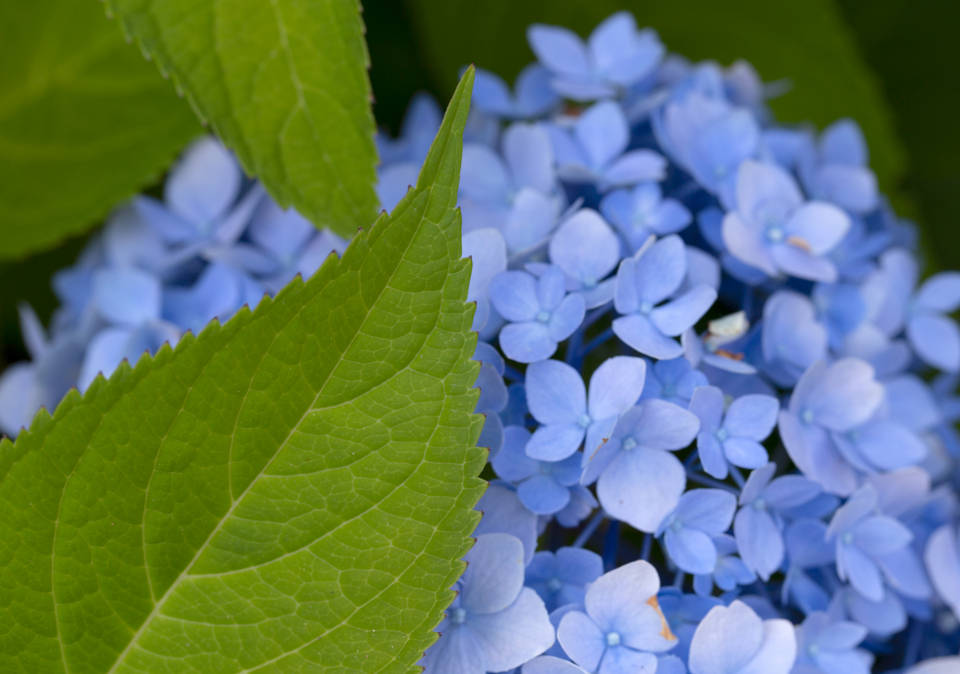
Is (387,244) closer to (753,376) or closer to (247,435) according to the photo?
(247,435)

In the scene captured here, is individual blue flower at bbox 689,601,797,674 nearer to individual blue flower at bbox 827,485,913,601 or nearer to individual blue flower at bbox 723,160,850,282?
individual blue flower at bbox 827,485,913,601

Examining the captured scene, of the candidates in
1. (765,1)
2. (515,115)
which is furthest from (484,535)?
(765,1)

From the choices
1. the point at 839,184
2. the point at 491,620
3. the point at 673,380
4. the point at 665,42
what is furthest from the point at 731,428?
the point at 665,42

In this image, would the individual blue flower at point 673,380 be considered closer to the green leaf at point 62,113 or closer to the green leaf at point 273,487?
the green leaf at point 273,487

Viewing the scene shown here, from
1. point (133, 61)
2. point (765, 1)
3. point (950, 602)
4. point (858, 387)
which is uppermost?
point (133, 61)

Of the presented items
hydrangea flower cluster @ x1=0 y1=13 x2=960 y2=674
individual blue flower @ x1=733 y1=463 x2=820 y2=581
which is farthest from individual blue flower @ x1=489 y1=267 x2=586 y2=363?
individual blue flower @ x1=733 y1=463 x2=820 y2=581

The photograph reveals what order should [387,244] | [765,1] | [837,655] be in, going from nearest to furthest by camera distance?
1. [387,244]
2. [837,655]
3. [765,1]

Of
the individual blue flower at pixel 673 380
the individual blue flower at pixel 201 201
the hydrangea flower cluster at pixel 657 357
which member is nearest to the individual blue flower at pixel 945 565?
the hydrangea flower cluster at pixel 657 357
